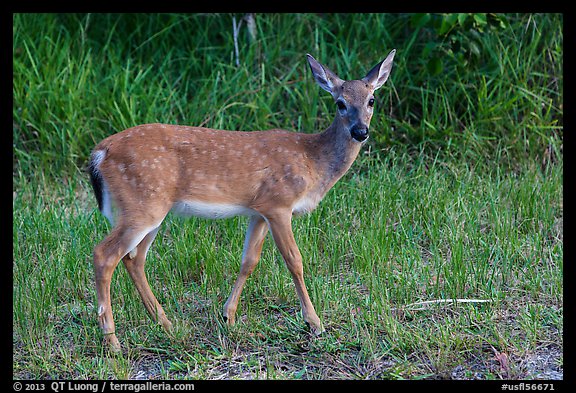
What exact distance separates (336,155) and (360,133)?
454 mm

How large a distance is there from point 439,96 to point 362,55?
90cm

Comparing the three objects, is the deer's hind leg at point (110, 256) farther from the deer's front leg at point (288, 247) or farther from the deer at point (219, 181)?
the deer's front leg at point (288, 247)

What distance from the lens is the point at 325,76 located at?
5828 millimetres

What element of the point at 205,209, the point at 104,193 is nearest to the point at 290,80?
the point at 205,209

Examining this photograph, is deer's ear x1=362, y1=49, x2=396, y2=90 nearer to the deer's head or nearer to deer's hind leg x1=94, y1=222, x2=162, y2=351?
the deer's head

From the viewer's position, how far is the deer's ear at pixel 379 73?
5805mm

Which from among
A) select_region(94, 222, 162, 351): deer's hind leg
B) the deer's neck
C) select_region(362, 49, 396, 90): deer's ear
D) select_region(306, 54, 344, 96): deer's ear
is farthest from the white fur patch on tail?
select_region(362, 49, 396, 90): deer's ear

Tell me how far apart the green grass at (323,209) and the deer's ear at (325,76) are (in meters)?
1.16

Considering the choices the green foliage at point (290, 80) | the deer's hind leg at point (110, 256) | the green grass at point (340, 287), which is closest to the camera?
the green grass at point (340, 287)

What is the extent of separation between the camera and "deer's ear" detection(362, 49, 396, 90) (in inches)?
229

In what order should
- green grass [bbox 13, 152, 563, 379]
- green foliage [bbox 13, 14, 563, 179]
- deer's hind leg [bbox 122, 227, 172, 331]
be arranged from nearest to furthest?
green grass [bbox 13, 152, 563, 379] → deer's hind leg [bbox 122, 227, 172, 331] → green foliage [bbox 13, 14, 563, 179]

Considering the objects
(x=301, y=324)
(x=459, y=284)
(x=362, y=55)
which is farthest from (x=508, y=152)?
(x=301, y=324)

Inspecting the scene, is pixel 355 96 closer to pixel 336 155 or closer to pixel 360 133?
pixel 360 133

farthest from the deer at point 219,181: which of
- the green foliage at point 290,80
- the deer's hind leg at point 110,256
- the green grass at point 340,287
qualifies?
the green foliage at point 290,80
